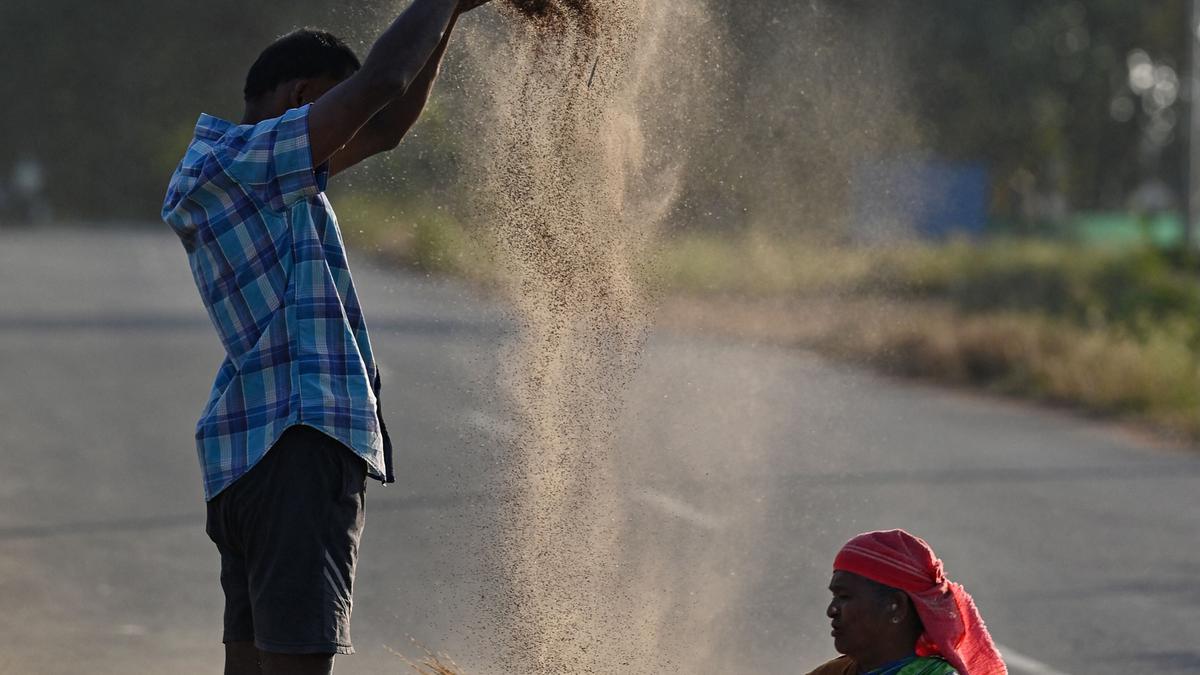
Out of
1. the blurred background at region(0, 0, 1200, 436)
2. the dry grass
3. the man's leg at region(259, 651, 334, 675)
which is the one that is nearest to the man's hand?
the man's leg at region(259, 651, 334, 675)

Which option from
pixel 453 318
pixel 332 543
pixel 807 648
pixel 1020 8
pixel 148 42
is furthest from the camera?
pixel 148 42

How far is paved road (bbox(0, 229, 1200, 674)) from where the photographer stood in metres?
6.25

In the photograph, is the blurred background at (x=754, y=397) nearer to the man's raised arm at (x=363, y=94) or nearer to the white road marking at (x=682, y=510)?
the white road marking at (x=682, y=510)

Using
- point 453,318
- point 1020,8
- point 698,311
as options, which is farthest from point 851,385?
point 1020,8

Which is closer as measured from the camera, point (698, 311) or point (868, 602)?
point (868, 602)

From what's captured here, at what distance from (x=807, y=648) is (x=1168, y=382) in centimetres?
860

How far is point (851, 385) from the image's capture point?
14.4 metres

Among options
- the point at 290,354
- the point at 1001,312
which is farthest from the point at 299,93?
the point at 1001,312

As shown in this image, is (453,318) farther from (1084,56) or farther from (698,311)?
(1084,56)

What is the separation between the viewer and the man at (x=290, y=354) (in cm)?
326

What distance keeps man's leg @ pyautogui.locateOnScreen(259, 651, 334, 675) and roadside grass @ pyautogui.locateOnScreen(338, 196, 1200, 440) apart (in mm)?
6547

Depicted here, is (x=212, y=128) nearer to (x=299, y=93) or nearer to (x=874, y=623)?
(x=299, y=93)

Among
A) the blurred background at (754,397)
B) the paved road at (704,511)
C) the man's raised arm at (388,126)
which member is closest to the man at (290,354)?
the man's raised arm at (388,126)

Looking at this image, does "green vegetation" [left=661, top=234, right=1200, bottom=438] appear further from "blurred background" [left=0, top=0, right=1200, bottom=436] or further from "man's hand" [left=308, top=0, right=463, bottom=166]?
"man's hand" [left=308, top=0, right=463, bottom=166]
